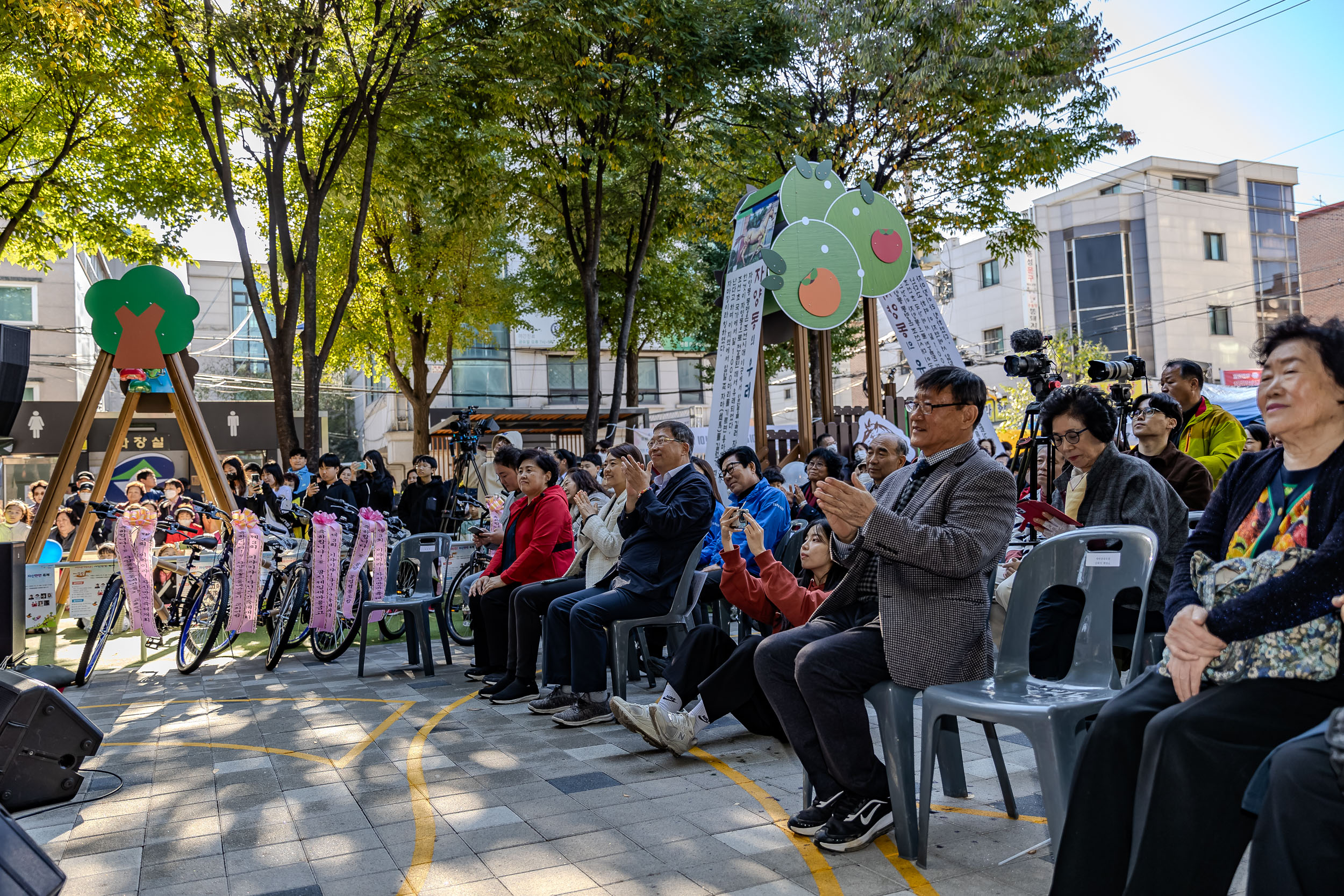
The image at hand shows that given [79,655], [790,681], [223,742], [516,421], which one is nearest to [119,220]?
[79,655]

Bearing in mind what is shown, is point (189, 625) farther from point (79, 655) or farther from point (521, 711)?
point (521, 711)

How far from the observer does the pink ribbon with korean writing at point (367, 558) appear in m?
7.42

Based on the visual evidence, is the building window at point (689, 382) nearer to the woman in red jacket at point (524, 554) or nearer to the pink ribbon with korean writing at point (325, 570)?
the pink ribbon with korean writing at point (325, 570)

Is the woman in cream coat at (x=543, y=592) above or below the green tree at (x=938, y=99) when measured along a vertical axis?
below

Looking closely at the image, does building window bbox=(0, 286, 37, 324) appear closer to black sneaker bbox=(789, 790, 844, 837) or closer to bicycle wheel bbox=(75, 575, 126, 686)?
bicycle wheel bbox=(75, 575, 126, 686)

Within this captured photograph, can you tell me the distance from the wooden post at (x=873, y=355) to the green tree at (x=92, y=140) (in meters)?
9.10

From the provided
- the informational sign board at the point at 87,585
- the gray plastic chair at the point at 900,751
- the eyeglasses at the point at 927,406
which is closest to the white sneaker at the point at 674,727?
the gray plastic chair at the point at 900,751

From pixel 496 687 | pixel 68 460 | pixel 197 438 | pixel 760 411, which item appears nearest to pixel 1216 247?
pixel 760 411

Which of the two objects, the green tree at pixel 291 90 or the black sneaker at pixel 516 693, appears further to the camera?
the green tree at pixel 291 90

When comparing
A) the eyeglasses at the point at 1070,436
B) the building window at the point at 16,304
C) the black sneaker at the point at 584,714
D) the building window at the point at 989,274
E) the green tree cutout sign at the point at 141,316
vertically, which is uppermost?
the building window at the point at 989,274

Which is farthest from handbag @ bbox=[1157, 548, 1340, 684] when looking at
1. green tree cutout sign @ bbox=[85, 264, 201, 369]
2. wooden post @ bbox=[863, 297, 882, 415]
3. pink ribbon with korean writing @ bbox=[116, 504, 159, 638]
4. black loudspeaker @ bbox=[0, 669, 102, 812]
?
wooden post @ bbox=[863, 297, 882, 415]

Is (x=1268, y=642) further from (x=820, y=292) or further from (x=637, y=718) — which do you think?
(x=820, y=292)

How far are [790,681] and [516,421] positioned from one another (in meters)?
28.3

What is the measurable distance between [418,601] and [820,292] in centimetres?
681
